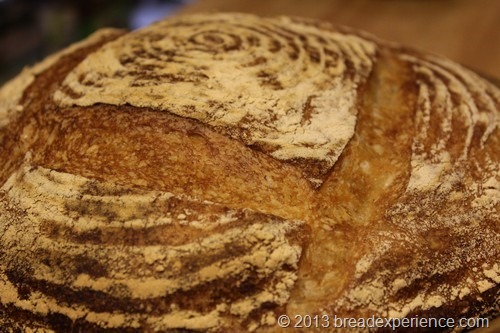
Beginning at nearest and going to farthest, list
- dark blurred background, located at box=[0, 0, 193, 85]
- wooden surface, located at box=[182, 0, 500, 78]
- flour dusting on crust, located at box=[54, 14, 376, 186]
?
1. flour dusting on crust, located at box=[54, 14, 376, 186]
2. wooden surface, located at box=[182, 0, 500, 78]
3. dark blurred background, located at box=[0, 0, 193, 85]

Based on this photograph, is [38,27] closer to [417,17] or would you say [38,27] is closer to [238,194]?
[417,17]

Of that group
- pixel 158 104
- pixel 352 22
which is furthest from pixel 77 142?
pixel 352 22

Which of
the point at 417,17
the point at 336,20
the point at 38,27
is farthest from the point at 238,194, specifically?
the point at 38,27

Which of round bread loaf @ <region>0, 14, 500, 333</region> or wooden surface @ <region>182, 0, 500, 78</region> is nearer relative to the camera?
round bread loaf @ <region>0, 14, 500, 333</region>

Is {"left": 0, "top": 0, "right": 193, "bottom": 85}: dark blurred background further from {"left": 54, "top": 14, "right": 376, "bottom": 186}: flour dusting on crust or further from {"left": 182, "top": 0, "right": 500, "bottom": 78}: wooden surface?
{"left": 54, "top": 14, "right": 376, "bottom": 186}: flour dusting on crust

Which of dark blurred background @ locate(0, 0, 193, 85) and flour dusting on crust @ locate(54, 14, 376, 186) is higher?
dark blurred background @ locate(0, 0, 193, 85)

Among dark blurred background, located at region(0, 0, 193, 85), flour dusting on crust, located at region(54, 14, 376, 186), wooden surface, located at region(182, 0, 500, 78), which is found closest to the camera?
flour dusting on crust, located at region(54, 14, 376, 186)

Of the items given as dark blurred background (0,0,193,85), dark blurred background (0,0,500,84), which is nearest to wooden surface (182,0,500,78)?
dark blurred background (0,0,500,84)
